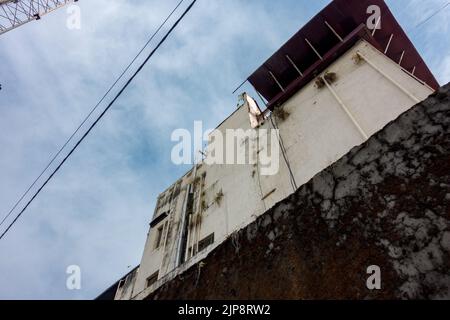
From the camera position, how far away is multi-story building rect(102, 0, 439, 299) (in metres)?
9.98

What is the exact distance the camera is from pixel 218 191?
580 inches

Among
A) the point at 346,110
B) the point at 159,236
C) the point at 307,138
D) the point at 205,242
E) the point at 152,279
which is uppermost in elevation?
the point at 159,236

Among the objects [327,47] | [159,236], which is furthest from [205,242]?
[327,47]

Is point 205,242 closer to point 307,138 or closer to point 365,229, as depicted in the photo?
point 307,138

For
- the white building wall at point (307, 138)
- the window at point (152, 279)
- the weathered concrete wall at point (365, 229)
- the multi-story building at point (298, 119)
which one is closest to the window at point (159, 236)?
the multi-story building at point (298, 119)

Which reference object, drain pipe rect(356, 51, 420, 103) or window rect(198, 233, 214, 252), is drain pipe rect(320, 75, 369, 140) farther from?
window rect(198, 233, 214, 252)

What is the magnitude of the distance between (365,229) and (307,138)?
31.9 feet

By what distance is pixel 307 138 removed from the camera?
37.3 feet

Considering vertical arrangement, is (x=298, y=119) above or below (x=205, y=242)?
above

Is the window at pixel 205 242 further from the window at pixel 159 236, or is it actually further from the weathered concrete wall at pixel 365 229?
the weathered concrete wall at pixel 365 229

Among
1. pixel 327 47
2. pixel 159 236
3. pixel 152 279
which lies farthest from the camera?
pixel 159 236

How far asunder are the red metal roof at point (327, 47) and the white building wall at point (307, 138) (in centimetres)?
55

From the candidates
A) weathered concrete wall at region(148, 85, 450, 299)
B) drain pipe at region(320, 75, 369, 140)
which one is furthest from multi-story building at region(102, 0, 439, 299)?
weathered concrete wall at region(148, 85, 450, 299)
